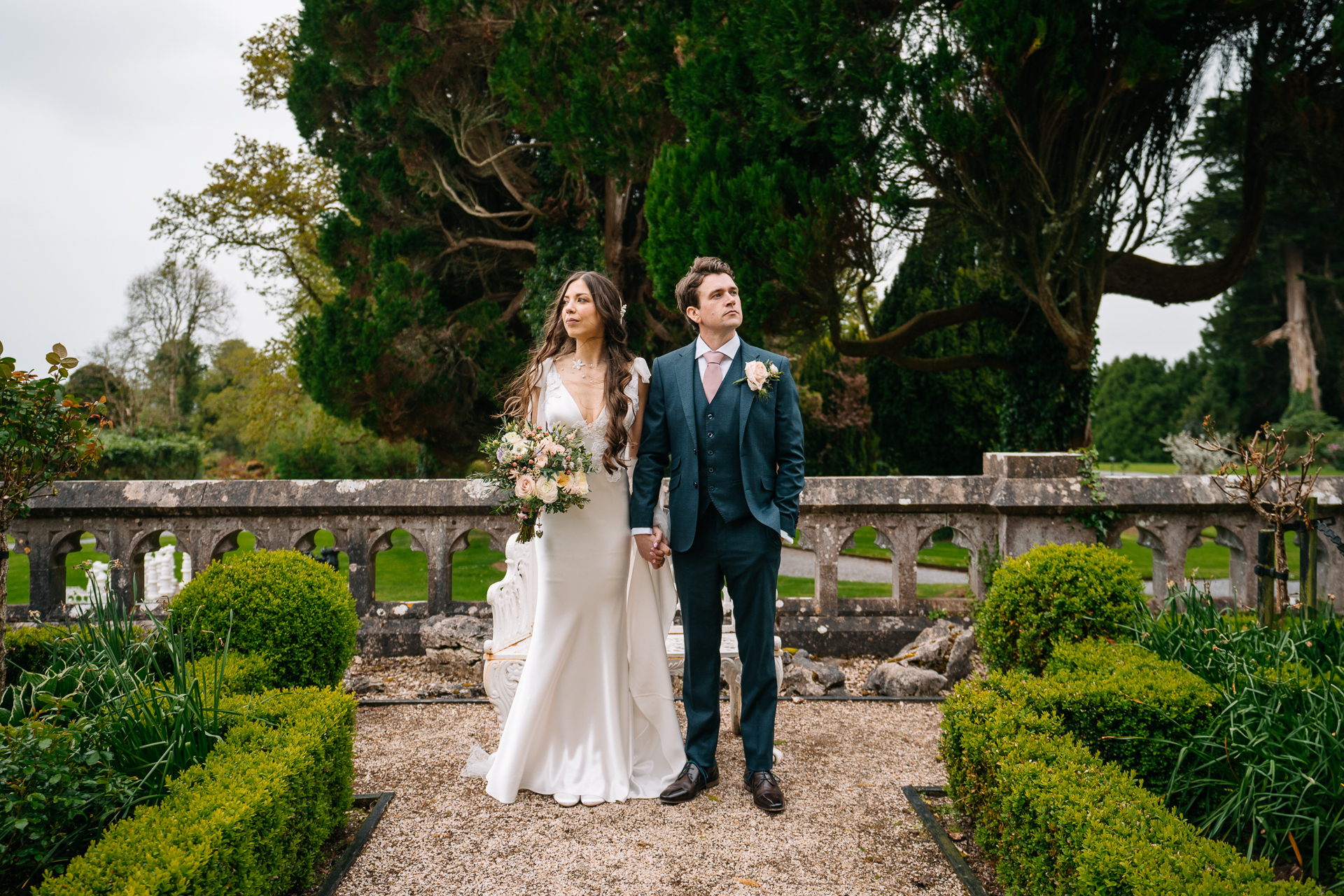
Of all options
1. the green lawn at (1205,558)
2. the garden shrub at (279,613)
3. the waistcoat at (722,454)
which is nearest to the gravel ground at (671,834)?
the garden shrub at (279,613)

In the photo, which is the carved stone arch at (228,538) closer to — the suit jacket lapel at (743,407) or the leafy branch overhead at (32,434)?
the leafy branch overhead at (32,434)

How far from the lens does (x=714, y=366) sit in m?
3.52

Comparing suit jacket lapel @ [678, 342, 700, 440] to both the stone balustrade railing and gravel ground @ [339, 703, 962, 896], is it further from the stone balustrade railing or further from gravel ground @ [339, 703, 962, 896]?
the stone balustrade railing

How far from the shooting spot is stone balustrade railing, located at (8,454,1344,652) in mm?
5352

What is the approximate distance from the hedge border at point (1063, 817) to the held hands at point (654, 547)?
1311mm

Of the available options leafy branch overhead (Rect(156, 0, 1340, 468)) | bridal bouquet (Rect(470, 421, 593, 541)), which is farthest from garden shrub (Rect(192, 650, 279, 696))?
leafy branch overhead (Rect(156, 0, 1340, 468))

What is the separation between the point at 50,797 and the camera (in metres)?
2.17

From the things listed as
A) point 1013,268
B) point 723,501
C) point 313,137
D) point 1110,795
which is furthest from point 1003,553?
point 313,137

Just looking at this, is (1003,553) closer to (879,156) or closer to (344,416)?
(879,156)

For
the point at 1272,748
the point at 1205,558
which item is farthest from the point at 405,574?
the point at 1205,558

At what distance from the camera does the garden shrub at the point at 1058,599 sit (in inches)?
150

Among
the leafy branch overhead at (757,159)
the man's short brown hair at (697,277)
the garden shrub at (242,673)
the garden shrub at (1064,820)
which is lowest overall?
the garden shrub at (1064,820)

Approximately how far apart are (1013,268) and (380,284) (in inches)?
364

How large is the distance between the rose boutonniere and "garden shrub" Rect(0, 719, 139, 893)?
2530 millimetres
